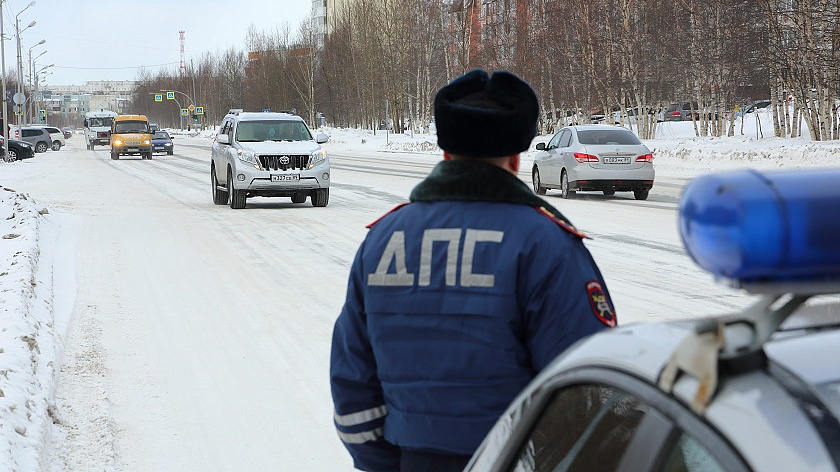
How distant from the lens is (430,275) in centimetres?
230

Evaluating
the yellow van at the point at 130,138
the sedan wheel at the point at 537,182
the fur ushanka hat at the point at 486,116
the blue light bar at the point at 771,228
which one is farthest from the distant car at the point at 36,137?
the blue light bar at the point at 771,228

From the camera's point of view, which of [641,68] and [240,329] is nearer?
[240,329]

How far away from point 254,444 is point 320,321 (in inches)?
116

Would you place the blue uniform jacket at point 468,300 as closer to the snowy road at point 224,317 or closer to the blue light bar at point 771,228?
the blue light bar at point 771,228

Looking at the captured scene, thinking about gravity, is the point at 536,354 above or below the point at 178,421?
above

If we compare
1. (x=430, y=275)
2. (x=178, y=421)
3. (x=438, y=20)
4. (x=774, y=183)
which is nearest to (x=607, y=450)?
(x=774, y=183)

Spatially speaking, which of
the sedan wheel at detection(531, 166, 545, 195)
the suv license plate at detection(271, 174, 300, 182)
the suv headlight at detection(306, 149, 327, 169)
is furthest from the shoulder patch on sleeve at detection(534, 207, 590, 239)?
the sedan wheel at detection(531, 166, 545, 195)

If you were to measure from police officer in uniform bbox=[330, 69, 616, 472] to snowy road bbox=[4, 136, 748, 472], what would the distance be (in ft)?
9.14

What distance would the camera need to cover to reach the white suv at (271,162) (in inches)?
743

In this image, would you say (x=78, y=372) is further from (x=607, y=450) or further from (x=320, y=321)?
(x=607, y=450)

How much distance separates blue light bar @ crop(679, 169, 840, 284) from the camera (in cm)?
114

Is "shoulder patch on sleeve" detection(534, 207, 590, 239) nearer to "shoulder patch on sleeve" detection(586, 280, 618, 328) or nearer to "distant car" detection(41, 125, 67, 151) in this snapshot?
"shoulder patch on sleeve" detection(586, 280, 618, 328)

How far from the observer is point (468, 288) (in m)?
2.25

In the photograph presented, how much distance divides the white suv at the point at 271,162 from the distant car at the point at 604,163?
4.65 metres
